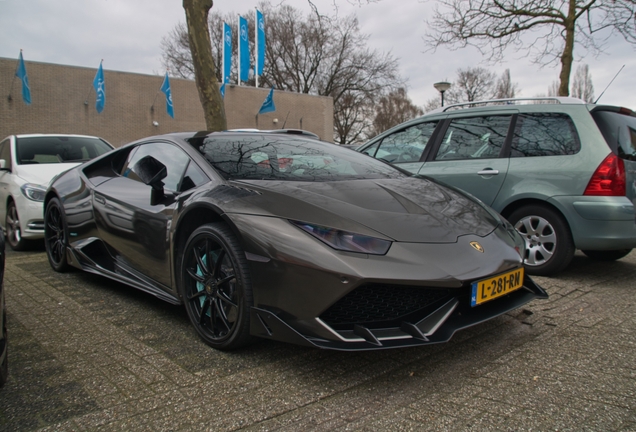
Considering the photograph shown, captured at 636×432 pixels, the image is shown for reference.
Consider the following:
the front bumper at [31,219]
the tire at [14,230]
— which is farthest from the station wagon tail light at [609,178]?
the tire at [14,230]

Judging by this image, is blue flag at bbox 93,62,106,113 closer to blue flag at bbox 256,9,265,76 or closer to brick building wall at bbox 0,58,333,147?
brick building wall at bbox 0,58,333,147

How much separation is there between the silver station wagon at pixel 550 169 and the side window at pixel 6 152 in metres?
5.15

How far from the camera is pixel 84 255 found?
3941 mm

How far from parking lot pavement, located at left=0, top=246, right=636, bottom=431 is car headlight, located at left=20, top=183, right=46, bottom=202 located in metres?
2.88

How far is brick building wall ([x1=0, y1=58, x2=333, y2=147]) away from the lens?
2108 cm

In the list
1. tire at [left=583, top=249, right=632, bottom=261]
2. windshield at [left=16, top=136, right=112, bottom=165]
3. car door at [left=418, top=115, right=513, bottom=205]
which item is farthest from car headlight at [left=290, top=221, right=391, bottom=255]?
windshield at [left=16, top=136, right=112, bottom=165]

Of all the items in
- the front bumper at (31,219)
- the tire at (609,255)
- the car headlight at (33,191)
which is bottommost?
the tire at (609,255)

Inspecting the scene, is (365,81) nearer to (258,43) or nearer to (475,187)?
(258,43)

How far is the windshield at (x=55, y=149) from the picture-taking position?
643 centimetres

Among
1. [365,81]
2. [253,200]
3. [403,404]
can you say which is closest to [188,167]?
[253,200]

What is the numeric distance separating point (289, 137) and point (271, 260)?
1.60 meters

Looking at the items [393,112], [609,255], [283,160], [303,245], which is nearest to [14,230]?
[283,160]

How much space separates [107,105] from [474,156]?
22.6m

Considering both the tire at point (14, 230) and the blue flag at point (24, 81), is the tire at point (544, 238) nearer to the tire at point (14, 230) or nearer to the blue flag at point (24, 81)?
the tire at point (14, 230)
